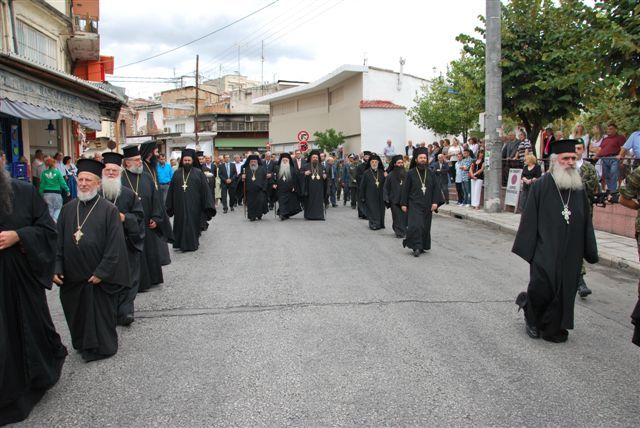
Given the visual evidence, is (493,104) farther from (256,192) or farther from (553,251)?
(553,251)

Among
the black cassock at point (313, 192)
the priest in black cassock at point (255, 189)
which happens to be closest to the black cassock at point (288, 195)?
the black cassock at point (313, 192)

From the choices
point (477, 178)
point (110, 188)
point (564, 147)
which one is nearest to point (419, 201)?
point (564, 147)

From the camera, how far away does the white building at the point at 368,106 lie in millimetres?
32719

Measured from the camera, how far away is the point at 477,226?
14383 mm

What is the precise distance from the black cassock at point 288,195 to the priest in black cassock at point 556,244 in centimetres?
1133

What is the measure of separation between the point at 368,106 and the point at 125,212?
27352 millimetres

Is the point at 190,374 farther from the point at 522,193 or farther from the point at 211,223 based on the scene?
the point at 522,193

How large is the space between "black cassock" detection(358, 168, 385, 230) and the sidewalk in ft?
8.98

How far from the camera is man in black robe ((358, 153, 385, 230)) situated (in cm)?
1381

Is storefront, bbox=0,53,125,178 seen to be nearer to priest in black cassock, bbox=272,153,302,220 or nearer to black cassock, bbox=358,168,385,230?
priest in black cassock, bbox=272,153,302,220

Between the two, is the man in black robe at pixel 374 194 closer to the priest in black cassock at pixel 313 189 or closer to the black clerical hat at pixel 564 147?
the priest in black cassock at pixel 313 189

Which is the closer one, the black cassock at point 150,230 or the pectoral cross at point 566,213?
the pectoral cross at point 566,213

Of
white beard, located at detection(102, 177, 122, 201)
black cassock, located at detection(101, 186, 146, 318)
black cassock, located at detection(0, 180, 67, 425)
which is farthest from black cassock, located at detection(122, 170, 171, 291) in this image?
black cassock, located at detection(0, 180, 67, 425)

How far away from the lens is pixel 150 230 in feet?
24.4
